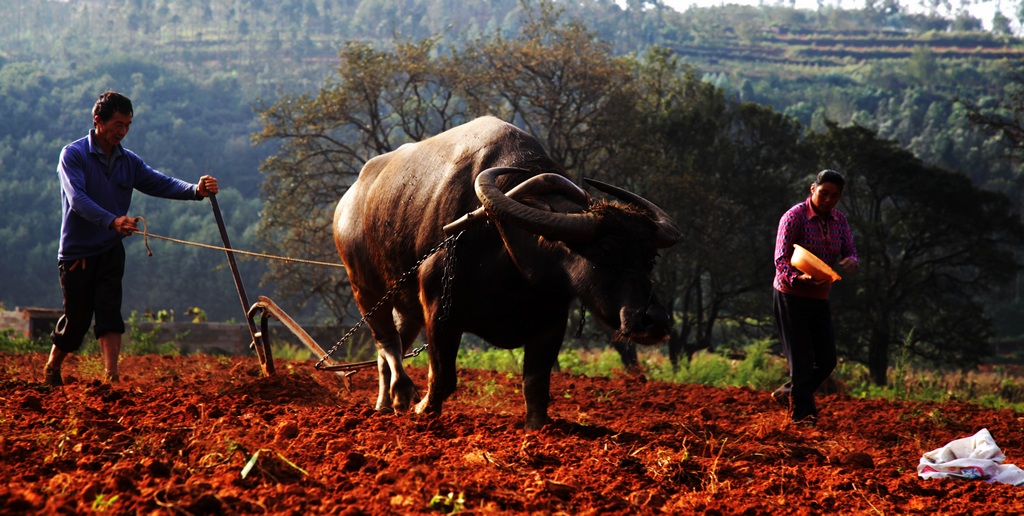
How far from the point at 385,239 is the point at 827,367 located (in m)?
3.43

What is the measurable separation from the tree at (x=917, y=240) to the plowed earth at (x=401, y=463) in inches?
711

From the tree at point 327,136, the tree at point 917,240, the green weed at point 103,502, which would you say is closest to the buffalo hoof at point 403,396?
the green weed at point 103,502

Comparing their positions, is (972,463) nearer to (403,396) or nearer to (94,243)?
(403,396)

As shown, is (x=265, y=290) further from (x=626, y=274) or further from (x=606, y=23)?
(x=606, y=23)

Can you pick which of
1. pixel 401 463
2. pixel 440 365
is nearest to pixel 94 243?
pixel 440 365

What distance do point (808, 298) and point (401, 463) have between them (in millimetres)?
4232

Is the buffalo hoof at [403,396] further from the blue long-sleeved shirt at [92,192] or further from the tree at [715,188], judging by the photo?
the tree at [715,188]

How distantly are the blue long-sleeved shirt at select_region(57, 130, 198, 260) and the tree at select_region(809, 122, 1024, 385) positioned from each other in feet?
64.6

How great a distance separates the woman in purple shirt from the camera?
757 cm

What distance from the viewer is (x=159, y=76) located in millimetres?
104188

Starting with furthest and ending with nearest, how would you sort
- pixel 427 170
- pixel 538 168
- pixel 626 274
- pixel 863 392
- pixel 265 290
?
pixel 265 290
pixel 863 392
pixel 427 170
pixel 538 168
pixel 626 274

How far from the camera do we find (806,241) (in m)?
7.66

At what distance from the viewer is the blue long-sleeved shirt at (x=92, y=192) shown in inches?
275

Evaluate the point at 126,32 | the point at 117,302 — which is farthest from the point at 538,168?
the point at 126,32
